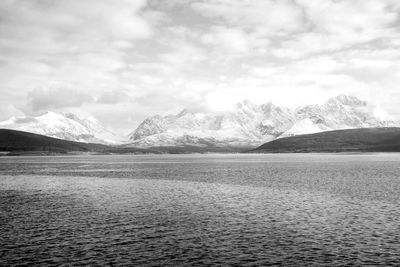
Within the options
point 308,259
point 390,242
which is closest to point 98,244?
point 308,259

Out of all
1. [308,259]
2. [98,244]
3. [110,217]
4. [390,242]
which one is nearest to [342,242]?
[390,242]

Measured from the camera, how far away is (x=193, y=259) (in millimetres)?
34500

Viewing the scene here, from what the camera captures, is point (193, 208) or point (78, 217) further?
point (193, 208)

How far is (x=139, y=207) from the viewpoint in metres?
63.4

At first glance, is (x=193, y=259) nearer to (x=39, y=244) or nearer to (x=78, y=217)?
(x=39, y=244)

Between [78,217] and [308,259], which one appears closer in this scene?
[308,259]

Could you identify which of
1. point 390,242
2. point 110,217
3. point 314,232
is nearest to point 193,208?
point 110,217

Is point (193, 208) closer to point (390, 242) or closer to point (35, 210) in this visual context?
point (35, 210)

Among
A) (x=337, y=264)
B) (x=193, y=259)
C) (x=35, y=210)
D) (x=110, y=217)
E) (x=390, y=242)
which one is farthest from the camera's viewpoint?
(x=35, y=210)

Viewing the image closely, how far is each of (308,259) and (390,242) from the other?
10655 mm

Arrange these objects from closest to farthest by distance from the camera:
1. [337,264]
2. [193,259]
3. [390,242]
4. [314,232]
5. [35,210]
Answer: [337,264]
[193,259]
[390,242]
[314,232]
[35,210]

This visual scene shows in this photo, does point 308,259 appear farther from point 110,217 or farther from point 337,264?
point 110,217

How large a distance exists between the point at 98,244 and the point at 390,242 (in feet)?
97.4

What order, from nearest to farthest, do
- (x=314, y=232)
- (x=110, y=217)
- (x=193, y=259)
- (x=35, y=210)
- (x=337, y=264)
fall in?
(x=337, y=264)
(x=193, y=259)
(x=314, y=232)
(x=110, y=217)
(x=35, y=210)
